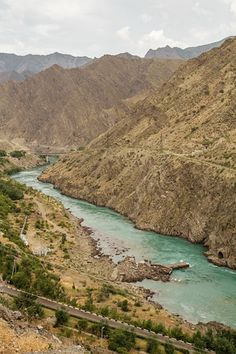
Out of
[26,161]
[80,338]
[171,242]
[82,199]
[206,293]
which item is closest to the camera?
[80,338]

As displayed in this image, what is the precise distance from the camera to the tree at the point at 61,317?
32031 millimetres

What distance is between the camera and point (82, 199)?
3910 inches

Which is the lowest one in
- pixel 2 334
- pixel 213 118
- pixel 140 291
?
pixel 140 291

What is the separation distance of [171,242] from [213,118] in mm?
32266

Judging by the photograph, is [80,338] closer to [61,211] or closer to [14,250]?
[14,250]

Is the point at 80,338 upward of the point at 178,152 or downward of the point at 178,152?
downward

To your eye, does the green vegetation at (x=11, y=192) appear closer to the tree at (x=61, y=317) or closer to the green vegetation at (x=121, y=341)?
the tree at (x=61, y=317)

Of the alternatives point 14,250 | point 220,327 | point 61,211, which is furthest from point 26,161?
point 220,327

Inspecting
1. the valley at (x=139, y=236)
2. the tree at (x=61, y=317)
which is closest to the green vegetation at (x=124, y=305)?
the valley at (x=139, y=236)

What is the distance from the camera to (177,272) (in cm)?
5481

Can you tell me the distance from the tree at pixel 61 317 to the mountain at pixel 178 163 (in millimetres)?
28954

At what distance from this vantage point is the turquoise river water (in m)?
44.9

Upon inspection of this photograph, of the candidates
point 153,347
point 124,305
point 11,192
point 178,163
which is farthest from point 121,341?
point 11,192

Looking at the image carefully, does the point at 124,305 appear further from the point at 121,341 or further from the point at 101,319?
the point at 121,341
